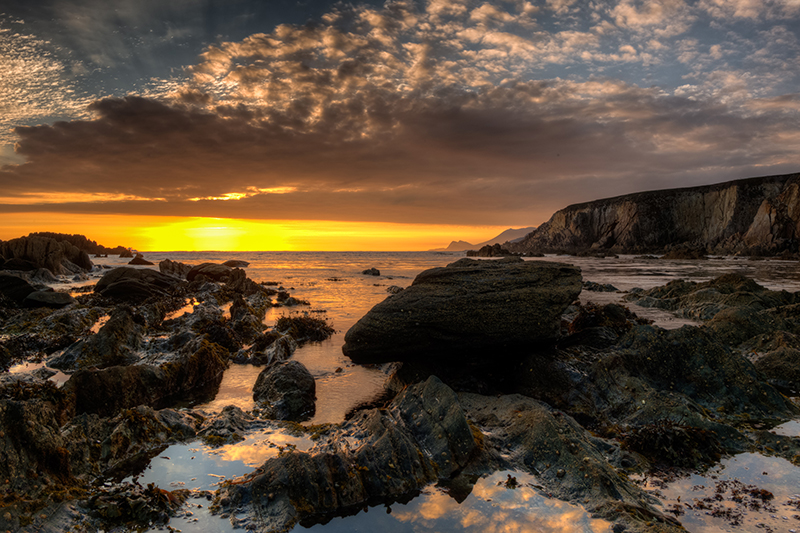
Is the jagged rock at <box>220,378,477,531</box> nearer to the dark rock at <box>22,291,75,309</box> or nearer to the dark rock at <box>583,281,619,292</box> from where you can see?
the dark rock at <box>22,291,75,309</box>

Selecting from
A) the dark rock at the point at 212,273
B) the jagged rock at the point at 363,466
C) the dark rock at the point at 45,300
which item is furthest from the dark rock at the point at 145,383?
the dark rock at the point at 212,273

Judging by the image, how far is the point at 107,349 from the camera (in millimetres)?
9430

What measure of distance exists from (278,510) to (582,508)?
327cm

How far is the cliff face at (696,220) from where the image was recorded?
64125 mm

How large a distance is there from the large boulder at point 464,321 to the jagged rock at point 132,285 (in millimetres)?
16295

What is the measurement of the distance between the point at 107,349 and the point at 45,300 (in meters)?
9.59

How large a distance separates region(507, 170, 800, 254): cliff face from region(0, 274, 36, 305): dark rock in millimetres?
80826

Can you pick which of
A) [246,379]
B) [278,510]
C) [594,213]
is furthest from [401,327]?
[594,213]

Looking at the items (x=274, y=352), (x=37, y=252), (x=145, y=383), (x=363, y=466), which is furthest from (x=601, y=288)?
(x=37, y=252)

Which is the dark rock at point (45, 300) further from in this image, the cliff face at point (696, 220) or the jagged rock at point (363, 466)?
the cliff face at point (696, 220)

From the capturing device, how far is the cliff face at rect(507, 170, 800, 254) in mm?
64125

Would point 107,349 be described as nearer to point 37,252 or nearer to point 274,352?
point 274,352

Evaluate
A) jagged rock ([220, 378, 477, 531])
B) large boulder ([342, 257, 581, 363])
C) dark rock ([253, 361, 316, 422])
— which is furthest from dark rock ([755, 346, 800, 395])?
dark rock ([253, 361, 316, 422])

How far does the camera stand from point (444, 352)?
Answer: 832 centimetres
